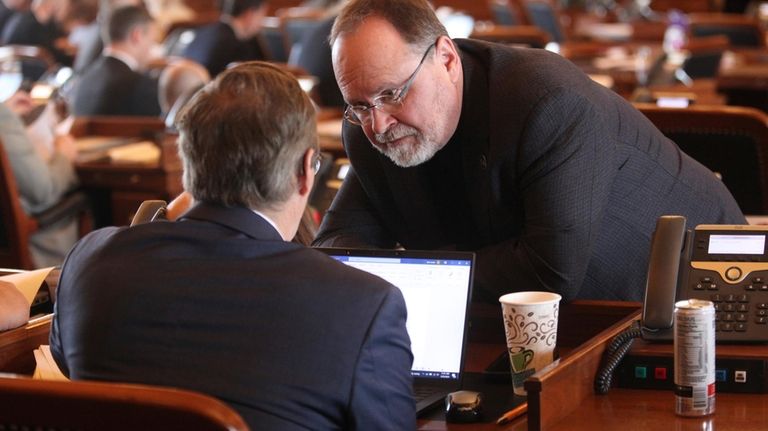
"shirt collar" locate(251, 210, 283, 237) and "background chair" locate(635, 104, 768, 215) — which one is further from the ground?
"shirt collar" locate(251, 210, 283, 237)

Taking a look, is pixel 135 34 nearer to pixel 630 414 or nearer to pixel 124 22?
pixel 124 22

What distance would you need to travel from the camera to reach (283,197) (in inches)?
67.4

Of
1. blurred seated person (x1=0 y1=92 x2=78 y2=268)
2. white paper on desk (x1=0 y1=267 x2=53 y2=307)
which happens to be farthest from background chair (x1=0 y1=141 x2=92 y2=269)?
white paper on desk (x1=0 y1=267 x2=53 y2=307)

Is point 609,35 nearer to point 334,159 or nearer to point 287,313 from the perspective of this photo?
point 334,159

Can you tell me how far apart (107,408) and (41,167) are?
339 cm

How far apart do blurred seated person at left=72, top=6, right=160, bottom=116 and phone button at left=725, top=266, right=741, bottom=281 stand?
463 centimetres

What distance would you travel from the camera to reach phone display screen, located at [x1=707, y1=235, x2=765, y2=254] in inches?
78.8

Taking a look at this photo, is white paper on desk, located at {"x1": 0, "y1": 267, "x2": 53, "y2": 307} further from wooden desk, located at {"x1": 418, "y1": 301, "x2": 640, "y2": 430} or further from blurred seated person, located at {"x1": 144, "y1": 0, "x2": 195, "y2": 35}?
blurred seated person, located at {"x1": 144, "y1": 0, "x2": 195, "y2": 35}

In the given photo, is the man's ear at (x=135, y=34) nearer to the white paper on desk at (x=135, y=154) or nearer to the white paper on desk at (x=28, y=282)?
the white paper on desk at (x=135, y=154)

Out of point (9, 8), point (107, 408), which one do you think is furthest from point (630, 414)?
point (9, 8)

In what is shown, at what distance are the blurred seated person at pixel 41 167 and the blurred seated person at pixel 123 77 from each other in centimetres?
118

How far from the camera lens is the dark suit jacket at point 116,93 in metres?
6.22

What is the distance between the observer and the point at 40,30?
31.9 feet

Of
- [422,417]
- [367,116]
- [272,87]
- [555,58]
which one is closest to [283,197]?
[272,87]
